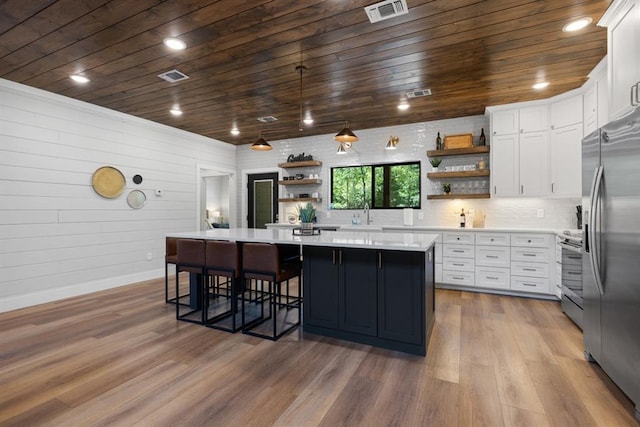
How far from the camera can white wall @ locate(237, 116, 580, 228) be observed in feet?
15.6

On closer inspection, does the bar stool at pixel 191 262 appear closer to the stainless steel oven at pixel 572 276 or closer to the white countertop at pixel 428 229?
the white countertop at pixel 428 229

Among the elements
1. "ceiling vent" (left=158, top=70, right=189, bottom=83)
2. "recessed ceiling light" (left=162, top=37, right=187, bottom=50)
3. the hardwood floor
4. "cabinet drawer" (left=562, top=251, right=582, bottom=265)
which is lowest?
the hardwood floor

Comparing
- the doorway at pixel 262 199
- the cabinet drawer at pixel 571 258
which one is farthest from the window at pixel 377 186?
the cabinet drawer at pixel 571 258

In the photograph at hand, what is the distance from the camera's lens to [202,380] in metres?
2.25

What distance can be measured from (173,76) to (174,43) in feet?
2.61

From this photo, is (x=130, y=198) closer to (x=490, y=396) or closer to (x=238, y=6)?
(x=238, y=6)

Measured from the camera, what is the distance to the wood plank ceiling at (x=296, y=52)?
2.39m

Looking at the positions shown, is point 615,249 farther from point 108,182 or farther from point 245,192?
point 245,192

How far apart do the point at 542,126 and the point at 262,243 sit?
4123mm

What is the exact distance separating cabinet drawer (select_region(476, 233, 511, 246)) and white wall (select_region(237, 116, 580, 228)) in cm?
65

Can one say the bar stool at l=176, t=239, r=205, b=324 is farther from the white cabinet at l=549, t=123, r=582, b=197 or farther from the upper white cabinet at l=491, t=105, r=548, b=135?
the white cabinet at l=549, t=123, r=582, b=197

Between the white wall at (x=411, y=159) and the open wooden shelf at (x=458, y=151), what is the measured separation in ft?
0.75

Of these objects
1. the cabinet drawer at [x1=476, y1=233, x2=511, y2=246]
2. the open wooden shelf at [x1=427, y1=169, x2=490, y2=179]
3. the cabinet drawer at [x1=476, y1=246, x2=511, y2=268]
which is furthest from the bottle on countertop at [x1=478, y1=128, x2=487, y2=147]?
the cabinet drawer at [x1=476, y1=246, x2=511, y2=268]

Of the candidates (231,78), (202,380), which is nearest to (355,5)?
(231,78)
